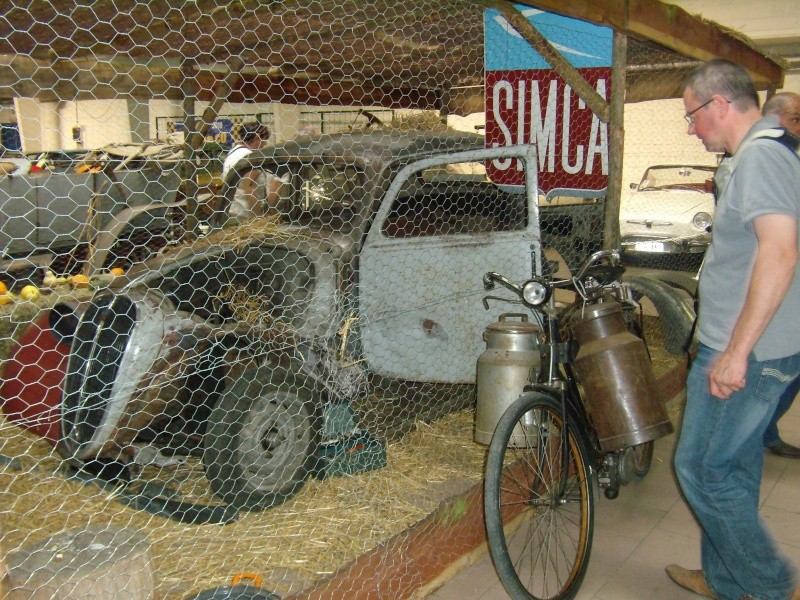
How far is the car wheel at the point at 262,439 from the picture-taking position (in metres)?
2.98

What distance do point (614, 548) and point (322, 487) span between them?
55.4 inches

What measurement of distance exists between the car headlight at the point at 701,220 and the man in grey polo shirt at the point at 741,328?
585 centimetres

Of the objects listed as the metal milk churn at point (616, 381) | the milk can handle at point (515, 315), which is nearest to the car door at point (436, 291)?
the milk can handle at point (515, 315)

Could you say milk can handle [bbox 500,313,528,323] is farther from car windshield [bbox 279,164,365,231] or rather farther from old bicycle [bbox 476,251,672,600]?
car windshield [bbox 279,164,365,231]

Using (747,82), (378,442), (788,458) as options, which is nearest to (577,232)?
(788,458)

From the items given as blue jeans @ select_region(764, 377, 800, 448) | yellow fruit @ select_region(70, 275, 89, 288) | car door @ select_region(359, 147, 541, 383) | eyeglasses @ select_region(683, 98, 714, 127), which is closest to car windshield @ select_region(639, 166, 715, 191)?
blue jeans @ select_region(764, 377, 800, 448)

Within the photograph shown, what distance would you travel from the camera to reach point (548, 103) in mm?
4340

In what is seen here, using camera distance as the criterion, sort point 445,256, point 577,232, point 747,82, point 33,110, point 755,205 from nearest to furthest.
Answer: point 755,205 → point 747,82 → point 445,256 → point 33,110 → point 577,232

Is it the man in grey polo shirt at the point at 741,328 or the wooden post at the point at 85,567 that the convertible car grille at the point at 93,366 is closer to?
the wooden post at the point at 85,567

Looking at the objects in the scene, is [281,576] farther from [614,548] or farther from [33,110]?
[33,110]

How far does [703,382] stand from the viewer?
2.30 m

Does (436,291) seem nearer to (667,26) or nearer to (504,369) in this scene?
(504,369)

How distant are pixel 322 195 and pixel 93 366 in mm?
1714

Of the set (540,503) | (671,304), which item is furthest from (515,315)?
(671,304)
